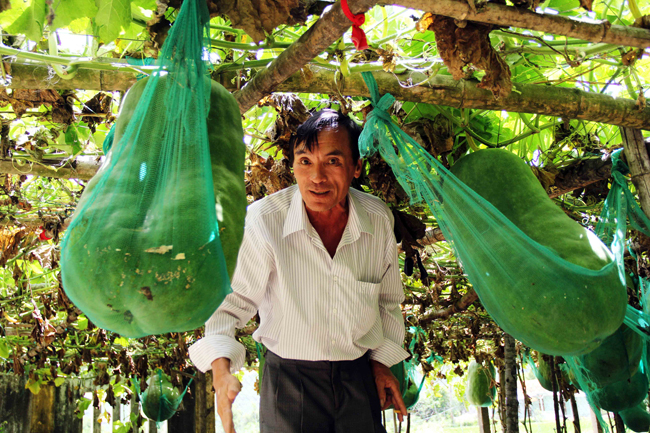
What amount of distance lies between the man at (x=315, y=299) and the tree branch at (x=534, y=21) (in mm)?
822

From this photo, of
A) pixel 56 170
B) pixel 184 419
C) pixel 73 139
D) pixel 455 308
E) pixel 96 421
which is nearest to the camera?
pixel 73 139

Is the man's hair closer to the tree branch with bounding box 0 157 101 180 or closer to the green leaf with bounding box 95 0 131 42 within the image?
the green leaf with bounding box 95 0 131 42

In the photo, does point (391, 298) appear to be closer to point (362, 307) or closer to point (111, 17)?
point (362, 307)

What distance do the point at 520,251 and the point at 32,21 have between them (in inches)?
62.9

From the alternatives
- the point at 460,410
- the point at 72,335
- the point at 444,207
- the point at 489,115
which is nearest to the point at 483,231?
the point at 444,207

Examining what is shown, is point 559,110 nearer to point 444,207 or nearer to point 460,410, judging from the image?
point 444,207

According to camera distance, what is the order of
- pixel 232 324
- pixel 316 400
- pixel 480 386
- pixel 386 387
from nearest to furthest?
1. pixel 232 324
2. pixel 316 400
3. pixel 386 387
4. pixel 480 386

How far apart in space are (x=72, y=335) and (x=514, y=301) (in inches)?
321

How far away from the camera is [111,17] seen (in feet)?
5.03

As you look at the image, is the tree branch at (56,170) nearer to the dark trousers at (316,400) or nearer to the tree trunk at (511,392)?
the dark trousers at (316,400)

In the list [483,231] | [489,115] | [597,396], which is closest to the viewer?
[483,231]

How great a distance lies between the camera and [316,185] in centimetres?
208

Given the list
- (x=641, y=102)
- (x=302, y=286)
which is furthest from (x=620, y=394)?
(x=302, y=286)

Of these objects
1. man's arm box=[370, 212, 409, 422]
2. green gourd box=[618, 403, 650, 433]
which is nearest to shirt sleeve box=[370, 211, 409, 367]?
man's arm box=[370, 212, 409, 422]
